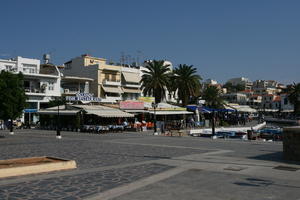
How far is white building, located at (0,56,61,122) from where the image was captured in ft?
178

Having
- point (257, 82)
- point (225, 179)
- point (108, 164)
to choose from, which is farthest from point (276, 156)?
point (257, 82)

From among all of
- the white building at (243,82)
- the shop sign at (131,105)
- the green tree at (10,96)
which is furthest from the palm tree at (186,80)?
the white building at (243,82)

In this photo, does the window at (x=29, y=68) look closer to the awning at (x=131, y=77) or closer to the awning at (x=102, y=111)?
the awning at (x=131, y=77)

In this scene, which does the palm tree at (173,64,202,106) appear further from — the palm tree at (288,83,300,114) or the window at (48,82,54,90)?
the palm tree at (288,83,300,114)

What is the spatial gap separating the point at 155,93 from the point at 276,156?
40.6 metres

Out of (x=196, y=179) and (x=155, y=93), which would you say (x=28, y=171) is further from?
(x=155, y=93)

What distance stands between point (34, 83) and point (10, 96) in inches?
1160

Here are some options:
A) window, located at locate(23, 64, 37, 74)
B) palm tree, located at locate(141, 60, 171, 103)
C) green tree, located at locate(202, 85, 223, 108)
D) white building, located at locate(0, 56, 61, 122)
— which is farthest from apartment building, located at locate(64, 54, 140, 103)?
green tree, located at locate(202, 85, 223, 108)

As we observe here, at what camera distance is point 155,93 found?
5631cm

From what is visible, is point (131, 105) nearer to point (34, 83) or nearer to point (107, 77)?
point (34, 83)

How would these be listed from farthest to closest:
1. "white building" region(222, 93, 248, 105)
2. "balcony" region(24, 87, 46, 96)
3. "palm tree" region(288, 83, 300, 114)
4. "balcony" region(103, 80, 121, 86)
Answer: "white building" region(222, 93, 248, 105), "palm tree" region(288, 83, 300, 114), "balcony" region(103, 80, 121, 86), "balcony" region(24, 87, 46, 96)

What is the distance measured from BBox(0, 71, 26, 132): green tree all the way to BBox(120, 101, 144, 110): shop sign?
56.5ft

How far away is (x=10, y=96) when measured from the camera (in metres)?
27.6

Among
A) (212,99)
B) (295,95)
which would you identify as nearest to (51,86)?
(212,99)
